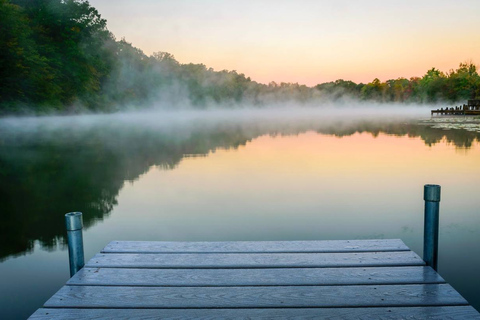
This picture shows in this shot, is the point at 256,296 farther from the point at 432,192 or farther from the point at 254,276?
the point at 432,192

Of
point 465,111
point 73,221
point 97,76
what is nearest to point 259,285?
point 73,221

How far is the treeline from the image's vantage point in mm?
43531

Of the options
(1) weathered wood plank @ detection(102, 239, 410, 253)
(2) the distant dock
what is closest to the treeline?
(2) the distant dock

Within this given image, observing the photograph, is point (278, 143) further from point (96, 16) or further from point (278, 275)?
point (96, 16)

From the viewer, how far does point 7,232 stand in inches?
262

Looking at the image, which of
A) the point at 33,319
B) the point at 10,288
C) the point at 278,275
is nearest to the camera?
the point at 33,319

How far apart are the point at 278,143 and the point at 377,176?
31.0 feet

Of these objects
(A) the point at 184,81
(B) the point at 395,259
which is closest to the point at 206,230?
(B) the point at 395,259

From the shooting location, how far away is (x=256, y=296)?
3262 millimetres

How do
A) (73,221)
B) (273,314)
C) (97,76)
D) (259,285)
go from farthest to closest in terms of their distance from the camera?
1. (97,76)
2. (73,221)
3. (259,285)
4. (273,314)

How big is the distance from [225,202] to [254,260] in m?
4.55

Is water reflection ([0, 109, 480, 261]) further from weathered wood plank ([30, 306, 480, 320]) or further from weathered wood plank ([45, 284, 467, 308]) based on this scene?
weathered wood plank ([30, 306, 480, 320])

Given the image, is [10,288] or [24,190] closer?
[10,288]

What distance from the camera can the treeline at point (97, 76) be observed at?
143 ft
